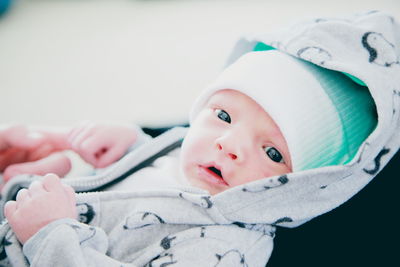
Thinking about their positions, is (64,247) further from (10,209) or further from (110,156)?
(110,156)

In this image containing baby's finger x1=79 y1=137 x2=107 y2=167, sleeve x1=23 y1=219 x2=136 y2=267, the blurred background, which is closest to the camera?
sleeve x1=23 y1=219 x2=136 y2=267

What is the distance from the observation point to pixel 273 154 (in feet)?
1.96

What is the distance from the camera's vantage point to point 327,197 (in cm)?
58

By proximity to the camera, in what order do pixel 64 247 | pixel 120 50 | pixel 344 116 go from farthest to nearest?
1. pixel 120 50
2. pixel 344 116
3. pixel 64 247

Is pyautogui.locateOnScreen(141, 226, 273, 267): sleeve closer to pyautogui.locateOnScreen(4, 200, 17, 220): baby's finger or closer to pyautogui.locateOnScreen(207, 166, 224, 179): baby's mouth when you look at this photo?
pyautogui.locateOnScreen(207, 166, 224, 179): baby's mouth

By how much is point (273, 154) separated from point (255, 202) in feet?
0.24

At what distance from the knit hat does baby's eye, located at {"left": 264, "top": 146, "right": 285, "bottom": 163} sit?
0.03m

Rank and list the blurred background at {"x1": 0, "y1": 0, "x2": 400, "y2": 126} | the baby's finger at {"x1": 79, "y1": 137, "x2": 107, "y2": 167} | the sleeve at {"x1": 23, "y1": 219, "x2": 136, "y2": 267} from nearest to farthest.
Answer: the sleeve at {"x1": 23, "y1": 219, "x2": 136, "y2": 267}
the baby's finger at {"x1": 79, "y1": 137, "x2": 107, "y2": 167}
the blurred background at {"x1": 0, "y1": 0, "x2": 400, "y2": 126}

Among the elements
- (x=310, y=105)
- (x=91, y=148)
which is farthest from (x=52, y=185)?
(x=310, y=105)

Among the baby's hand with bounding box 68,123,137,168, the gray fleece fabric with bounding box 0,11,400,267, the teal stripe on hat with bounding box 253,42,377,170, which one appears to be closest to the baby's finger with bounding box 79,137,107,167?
the baby's hand with bounding box 68,123,137,168

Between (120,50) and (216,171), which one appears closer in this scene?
(216,171)

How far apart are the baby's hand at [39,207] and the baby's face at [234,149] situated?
18 centimetres

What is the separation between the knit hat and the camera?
1.89 feet

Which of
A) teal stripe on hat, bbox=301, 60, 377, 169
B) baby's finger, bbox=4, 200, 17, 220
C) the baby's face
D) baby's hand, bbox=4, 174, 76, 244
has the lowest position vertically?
baby's finger, bbox=4, 200, 17, 220
